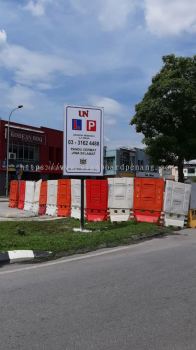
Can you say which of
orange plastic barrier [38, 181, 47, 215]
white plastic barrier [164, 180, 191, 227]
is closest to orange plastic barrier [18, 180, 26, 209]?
orange plastic barrier [38, 181, 47, 215]

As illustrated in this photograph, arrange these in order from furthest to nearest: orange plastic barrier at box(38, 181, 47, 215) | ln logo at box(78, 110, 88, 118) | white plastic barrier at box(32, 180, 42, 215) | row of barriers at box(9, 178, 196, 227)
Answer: white plastic barrier at box(32, 180, 42, 215) < orange plastic barrier at box(38, 181, 47, 215) < row of barriers at box(9, 178, 196, 227) < ln logo at box(78, 110, 88, 118)

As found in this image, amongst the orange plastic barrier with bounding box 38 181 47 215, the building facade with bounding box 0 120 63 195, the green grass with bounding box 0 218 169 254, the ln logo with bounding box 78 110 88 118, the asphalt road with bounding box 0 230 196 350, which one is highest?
the building facade with bounding box 0 120 63 195

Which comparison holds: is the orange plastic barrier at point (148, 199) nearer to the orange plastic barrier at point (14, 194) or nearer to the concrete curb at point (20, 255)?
the concrete curb at point (20, 255)

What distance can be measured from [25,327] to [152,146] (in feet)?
102

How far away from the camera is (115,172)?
8388 cm

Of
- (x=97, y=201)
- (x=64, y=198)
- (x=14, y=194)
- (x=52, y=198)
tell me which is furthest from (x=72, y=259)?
(x=14, y=194)

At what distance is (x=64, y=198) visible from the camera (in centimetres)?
2325

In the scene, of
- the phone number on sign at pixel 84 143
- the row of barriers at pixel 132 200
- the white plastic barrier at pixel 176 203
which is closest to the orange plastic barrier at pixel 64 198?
the row of barriers at pixel 132 200

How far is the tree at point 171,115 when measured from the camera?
116ft

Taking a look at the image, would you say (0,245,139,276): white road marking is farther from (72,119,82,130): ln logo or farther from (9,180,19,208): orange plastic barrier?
(9,180,19,208): orange plastic barrier

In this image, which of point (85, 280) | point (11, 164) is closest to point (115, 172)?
point (11, 164)

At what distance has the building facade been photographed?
2392 inches

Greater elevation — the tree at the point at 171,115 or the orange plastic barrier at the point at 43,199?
the tree at the point at 171,115

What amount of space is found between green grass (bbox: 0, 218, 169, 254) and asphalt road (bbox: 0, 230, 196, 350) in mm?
1478
